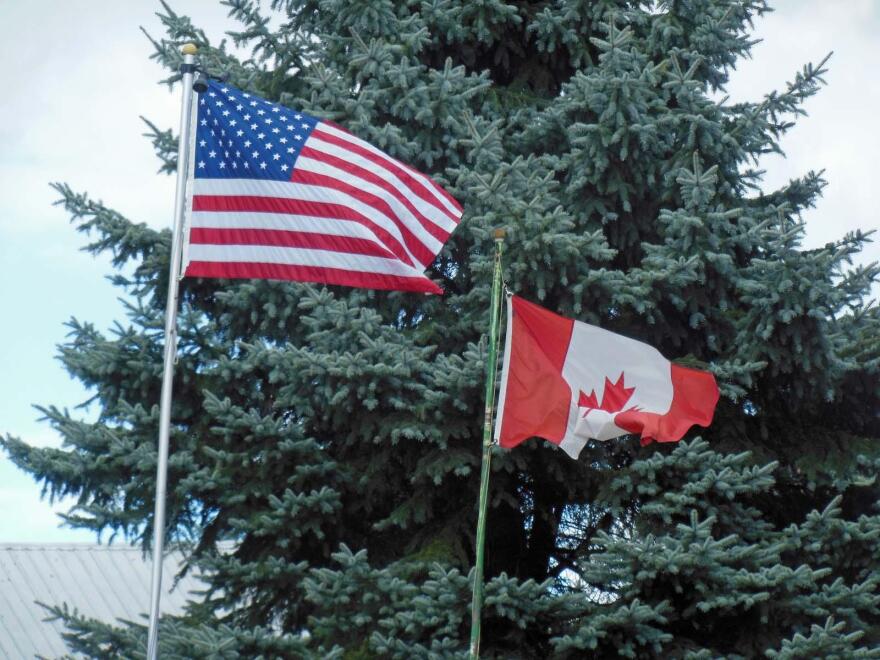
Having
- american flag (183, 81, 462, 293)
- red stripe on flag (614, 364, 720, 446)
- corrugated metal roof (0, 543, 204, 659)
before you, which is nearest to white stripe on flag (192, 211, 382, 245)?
american flag (183, 81, 462, 293)

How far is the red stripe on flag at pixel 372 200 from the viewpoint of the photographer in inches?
330

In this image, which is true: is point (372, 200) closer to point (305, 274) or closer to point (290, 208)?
point (290, 208)

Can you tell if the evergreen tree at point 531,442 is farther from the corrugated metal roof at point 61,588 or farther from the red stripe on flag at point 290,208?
the corrugated metal roof at point 61,588

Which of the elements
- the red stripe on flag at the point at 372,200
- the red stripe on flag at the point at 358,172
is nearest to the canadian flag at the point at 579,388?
the red stripe on flag at the point at 372,200

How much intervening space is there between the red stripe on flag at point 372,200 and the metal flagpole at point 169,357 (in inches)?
28.8

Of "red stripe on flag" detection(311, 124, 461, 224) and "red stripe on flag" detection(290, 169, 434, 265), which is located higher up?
"red stripe on flag" detection(311, 124, 461, 224)

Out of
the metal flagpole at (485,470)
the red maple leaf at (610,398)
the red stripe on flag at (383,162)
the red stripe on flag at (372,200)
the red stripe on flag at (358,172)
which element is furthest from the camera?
the red maple leaf at (610,398)

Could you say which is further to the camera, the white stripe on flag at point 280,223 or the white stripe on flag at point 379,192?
the white stripe on flag at point 379,192

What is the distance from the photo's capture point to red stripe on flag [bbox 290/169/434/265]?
838 centimetres

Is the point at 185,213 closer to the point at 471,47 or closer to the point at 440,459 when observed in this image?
the point at 440,459

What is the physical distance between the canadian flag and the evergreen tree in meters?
0.73

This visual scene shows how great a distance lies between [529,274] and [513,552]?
257 cm

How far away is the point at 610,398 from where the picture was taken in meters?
8.85

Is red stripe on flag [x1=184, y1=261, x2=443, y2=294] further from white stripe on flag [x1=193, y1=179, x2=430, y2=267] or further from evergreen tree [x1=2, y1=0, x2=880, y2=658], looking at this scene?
evergreen tree [x1=2, y1=0, x2=880, y2=658]
